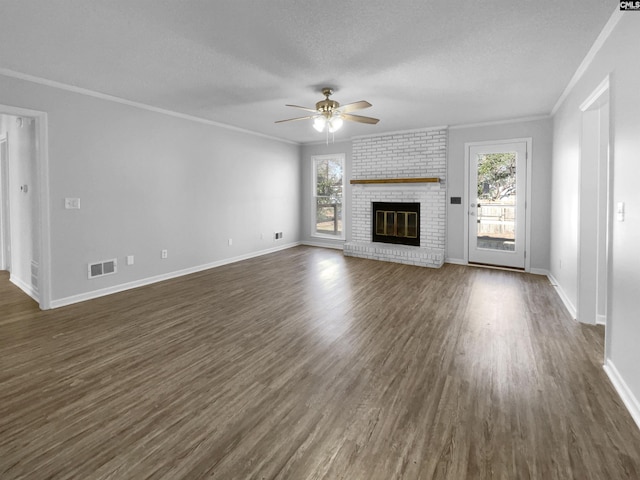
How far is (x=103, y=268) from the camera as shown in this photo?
436 cm

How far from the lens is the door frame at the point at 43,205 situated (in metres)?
3.68

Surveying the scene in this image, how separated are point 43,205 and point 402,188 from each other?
5.69 metres

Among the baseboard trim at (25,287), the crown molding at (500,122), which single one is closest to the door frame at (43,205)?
the baseboard trim at (25,287)

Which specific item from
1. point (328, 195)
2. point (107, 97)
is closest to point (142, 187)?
point (107, 97)

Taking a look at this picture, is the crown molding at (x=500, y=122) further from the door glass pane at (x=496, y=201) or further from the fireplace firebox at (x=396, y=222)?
the fireplace firebox at (x=396, y=222)

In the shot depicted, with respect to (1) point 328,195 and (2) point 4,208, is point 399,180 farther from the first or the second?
(2) point 4,208

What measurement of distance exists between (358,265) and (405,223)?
1.47 m

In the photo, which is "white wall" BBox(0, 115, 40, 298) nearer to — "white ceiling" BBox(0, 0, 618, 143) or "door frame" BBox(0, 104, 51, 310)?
"door frame" BBox(0, 104, 51, 310)

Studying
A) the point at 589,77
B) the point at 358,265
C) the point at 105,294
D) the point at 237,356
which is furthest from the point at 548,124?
the point at 105,294

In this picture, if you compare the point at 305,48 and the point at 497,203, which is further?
the point at 497,203

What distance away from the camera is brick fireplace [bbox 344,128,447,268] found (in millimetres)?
6207

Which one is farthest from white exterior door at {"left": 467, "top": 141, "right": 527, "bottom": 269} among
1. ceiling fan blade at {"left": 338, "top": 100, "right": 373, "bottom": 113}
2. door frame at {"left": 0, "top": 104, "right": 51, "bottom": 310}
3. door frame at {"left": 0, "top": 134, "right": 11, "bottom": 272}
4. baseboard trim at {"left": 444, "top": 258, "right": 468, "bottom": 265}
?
door frame at {"left": 0, "top": 134, "right": 11, "bottom": 272}

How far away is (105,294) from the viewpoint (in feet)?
14.4

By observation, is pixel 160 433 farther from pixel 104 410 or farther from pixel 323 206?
pixel 323 206
